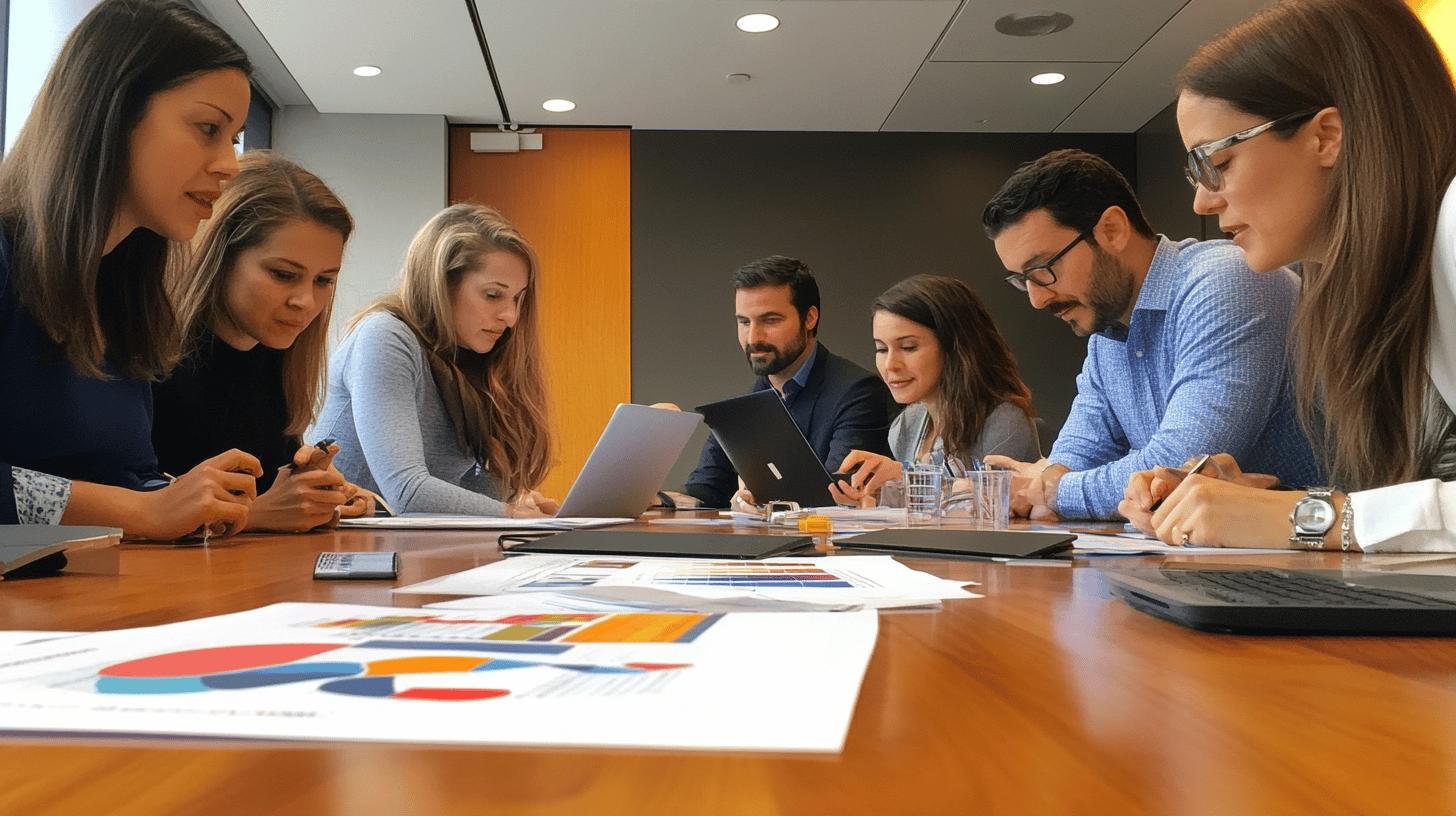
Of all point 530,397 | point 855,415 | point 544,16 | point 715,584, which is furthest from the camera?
point 544,16

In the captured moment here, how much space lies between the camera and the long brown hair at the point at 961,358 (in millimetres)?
3191

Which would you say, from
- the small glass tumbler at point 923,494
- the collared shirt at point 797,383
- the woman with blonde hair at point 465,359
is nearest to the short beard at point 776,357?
the collared shirt at point 797,383

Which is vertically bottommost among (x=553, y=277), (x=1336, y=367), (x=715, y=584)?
(x=715, y=584)

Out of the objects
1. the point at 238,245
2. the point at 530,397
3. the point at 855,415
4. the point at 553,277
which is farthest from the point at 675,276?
the point at 238,245

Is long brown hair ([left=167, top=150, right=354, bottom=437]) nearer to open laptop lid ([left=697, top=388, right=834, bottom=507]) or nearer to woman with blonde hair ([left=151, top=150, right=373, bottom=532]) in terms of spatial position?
woman with blonde hair ([left=151, top=150, right=373, bottom=532])

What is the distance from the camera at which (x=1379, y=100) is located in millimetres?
1493

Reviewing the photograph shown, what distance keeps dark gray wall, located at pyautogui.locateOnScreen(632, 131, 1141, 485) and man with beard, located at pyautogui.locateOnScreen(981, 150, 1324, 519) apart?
289 cm

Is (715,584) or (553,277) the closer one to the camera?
(715,584)

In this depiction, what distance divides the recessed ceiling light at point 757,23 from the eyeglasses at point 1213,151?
264 cm

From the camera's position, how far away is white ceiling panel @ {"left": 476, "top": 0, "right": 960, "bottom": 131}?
4109 mm

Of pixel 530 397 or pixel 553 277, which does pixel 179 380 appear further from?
pixel 553 277

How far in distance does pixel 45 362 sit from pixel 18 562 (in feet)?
2.73

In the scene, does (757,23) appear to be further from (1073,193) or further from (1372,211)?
(1372,211)

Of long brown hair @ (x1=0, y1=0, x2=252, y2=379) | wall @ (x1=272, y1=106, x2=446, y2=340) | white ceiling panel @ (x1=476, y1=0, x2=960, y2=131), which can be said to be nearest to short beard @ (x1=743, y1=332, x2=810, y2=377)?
white ceiling panel @ (x1=476, y1=0, x2=960, y2=131)
